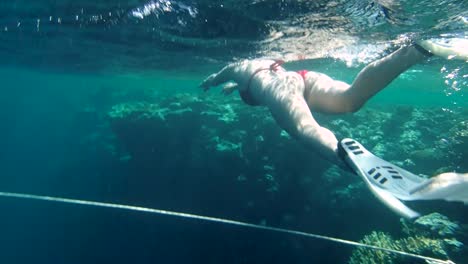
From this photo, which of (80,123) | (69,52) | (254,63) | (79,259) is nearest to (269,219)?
(254,63)

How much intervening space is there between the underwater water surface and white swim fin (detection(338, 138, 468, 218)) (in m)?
0.20

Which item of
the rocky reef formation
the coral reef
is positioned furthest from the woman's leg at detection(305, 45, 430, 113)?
the rocky reef formation

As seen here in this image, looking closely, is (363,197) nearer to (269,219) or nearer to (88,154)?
(269,219)

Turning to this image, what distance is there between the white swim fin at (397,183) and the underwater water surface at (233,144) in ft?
0.66

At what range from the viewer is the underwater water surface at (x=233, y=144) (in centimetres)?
820

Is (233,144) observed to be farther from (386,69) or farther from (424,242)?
(386,69)

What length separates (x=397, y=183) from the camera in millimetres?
3322

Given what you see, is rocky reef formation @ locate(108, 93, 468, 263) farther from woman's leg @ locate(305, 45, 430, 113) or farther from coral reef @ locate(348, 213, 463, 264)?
woman's leg @ locate(305, 45, 430, 113)

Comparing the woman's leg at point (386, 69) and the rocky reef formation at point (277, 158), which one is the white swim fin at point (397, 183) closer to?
the woman's leg at point (386, 69)

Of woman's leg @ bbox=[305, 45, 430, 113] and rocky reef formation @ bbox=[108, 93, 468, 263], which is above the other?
woman's leg @ bbox=[305, 45, 430, 113]

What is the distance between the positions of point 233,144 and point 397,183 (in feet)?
34.0

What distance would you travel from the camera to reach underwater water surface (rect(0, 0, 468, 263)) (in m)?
8.20

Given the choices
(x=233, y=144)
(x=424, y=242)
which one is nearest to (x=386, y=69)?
(x=424, y=242)

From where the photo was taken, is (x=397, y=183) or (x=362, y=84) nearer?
(x=397, y=183)
